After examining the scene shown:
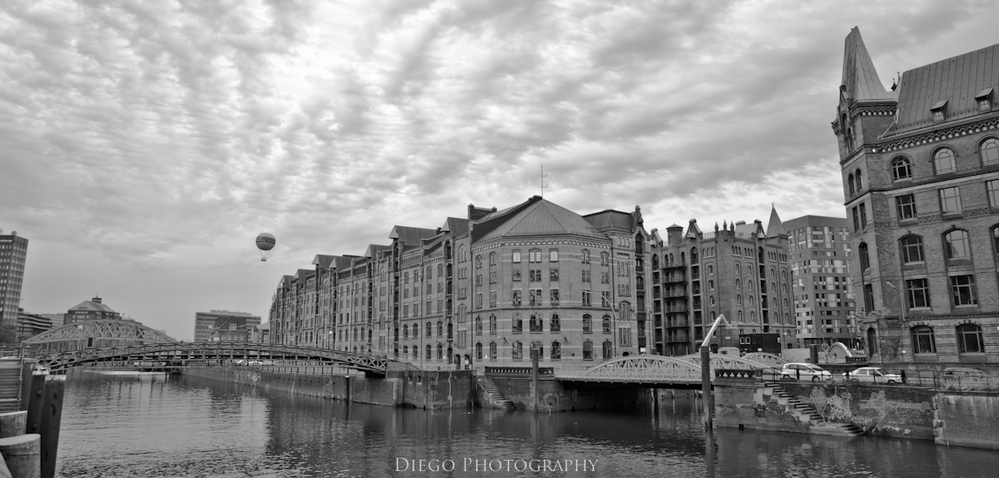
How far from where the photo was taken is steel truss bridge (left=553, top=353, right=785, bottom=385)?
58125 mm

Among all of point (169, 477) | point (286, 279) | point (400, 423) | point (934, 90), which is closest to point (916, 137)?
point (934, 90)

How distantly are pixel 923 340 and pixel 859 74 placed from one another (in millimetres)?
23448

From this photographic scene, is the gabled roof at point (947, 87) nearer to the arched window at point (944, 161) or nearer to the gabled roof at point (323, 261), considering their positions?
the arched window at point (944, 161)

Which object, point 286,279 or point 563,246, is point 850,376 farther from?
point 286,279

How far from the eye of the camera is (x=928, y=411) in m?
43.2

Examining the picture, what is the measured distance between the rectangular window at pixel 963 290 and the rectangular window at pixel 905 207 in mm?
5893

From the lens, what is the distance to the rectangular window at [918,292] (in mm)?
53406

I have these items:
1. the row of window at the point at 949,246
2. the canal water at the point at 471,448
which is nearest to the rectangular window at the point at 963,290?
the row of window at the point at 949,246

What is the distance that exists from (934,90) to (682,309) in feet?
233

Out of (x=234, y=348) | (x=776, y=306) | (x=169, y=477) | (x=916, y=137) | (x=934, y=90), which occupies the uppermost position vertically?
(x=934, y=90)

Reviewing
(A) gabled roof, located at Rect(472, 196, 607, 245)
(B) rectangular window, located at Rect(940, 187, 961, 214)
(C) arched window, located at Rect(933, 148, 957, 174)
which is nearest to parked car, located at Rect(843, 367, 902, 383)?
(B) rectangular window, located at Rect(940, 187, 961, 214)

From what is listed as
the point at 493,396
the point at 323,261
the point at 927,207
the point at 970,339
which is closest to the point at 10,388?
the point at 493,396

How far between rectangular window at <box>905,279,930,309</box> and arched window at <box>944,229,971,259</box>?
285 cm

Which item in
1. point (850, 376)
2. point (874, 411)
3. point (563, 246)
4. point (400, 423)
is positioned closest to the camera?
point (874, 411)
